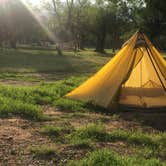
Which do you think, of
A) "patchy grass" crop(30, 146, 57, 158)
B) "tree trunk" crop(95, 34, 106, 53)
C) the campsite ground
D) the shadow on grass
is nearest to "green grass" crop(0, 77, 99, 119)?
the campsite ground

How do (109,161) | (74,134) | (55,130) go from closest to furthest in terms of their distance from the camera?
(109,161), (74,134), (55,130)

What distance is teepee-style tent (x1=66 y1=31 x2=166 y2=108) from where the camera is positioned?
9602 mm

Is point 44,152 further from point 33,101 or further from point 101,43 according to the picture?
point 101,43

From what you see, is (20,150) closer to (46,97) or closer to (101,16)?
(46,97)

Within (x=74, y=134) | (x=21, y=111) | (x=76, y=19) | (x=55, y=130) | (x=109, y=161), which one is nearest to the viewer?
(x=109, y=161)

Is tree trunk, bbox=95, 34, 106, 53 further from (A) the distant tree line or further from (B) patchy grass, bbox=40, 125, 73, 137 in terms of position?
(B) patchy grass, bbox=40, 125, 73, 137

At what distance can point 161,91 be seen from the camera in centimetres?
1049

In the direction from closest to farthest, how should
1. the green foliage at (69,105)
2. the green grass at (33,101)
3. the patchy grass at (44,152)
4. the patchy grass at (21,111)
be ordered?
1. the patchy grass at (44,152)
2. the patchy grass at (21,111)
3. the green grass at (33,101)
4. the green foliage at (69,105)

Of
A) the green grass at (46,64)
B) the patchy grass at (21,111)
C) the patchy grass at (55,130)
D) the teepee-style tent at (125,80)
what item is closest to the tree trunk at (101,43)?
the green grass at (46,64)

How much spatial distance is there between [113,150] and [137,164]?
0.88 m

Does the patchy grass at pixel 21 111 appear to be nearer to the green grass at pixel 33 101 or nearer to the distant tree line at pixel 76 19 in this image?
the green grass at pixel 33 101

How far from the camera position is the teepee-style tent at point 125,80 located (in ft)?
31.5

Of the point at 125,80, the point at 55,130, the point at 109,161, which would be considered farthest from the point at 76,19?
the point at 109,161

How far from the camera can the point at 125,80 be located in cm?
1012
